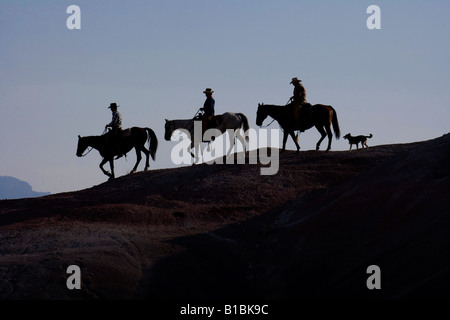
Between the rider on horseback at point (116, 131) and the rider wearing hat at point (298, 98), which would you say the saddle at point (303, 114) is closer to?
the rider wearing hat at point (298, 98)

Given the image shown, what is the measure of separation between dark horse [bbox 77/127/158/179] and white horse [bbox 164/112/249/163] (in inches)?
31.4

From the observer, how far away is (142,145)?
3228 cm

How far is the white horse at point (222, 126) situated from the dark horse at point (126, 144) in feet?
2.62

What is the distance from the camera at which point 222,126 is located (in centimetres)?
3169

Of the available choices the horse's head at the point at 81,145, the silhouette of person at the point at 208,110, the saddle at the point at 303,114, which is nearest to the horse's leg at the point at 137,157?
the horse's head at the point at 81,145

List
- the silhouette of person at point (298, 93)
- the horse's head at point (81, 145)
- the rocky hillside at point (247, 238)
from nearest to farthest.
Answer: the rocky hillside at point (247, 238) → the silhouette of person at point (298, 93) → the horse's head at point (81, 145)

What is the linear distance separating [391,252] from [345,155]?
14444 millimetres

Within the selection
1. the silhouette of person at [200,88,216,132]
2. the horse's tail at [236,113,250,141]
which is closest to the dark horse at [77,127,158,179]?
the silhouette of person at [200,88,216,132]

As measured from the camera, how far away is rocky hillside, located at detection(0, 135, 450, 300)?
16406mm

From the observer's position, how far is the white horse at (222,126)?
31661 millimetres

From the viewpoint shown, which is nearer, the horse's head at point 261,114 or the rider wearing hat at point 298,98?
the rider wearing hat at point 298,98

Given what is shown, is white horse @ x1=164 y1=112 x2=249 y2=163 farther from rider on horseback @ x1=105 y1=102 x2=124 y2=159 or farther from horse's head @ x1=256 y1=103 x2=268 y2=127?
rider on horseback @ x1=105 y1=102 x2=124 y2=159

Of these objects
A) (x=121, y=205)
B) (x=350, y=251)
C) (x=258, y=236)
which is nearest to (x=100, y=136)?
(x=121, y=205)
